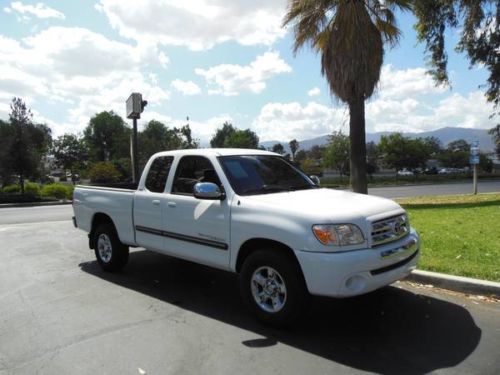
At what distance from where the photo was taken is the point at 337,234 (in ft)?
14.3

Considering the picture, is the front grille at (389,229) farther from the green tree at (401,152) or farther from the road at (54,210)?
the green tree at (401,152)

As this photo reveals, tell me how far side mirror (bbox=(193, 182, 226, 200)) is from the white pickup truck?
0.04 feet

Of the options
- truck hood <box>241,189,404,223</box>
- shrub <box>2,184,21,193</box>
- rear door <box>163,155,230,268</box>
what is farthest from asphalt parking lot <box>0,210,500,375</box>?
shrub <box>2,184,21,193</box>

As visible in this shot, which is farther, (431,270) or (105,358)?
(431,270)

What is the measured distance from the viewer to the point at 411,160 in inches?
2520

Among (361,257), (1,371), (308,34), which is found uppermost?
(308,34)

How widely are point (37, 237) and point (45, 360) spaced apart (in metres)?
7.88

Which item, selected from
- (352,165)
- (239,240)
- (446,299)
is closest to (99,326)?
(239,240)

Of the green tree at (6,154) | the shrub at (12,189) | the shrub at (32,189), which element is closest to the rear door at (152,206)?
the shrub at (32,189)

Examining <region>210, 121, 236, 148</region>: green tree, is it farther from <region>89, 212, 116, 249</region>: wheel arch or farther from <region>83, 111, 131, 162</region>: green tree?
<region>89, 212, 116, 249</region>: wheel arch

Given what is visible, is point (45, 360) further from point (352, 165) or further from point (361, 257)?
point (352, 165)

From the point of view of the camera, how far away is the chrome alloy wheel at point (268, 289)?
185 inches

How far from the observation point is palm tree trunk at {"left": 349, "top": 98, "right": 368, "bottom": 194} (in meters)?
Answer: 15.4

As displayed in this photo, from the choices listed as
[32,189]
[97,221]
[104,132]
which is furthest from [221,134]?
[97,221]
